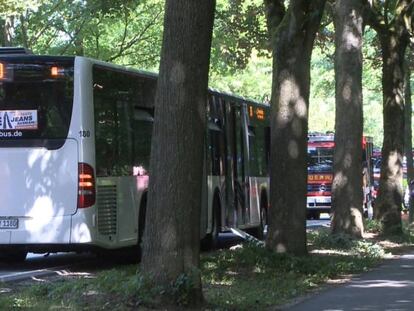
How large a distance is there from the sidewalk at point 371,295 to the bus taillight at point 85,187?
386 centimetres

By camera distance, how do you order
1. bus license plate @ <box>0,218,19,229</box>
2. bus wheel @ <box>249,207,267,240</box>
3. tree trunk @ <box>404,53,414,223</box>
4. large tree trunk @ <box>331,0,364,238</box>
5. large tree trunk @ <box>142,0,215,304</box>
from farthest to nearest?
1. tree trunk @ <box>404,53,414,223</box>
2. bus wheel @ <box>249,207,267,240</box>
3. large tree trunk @ <box>331,0,364,238</box>
4. bus license plate @ <box>0,218,19,229</box>
5. large tree trunk @ <box>142,0,215,304</box>

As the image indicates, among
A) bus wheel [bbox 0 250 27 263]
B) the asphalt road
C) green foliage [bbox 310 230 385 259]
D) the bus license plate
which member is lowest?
the asphalt road

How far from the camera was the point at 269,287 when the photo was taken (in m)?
10.7

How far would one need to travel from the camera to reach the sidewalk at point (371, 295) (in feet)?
30.9

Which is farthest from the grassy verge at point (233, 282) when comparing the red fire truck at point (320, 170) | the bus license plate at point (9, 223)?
the red fire truck at point (320, 170)

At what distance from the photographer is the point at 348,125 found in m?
17.1

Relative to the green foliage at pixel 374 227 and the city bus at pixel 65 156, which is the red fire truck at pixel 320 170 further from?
the city bus at pixel 65 156

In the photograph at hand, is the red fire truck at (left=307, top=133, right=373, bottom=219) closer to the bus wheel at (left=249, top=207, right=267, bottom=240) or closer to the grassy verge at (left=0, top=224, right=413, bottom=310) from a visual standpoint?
the bus wheel at (left=249, top=207, right=267, bottom=240)

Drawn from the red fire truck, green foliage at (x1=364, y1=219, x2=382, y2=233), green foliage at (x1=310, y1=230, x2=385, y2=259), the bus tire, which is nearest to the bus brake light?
green foliage at (x1=310, y1=230, x2=385, y2=259)

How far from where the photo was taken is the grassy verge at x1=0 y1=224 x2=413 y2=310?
8500mm

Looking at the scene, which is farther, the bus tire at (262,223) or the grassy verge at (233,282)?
the bus tire at (262,223)

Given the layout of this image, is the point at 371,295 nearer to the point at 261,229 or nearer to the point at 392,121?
the point at 261,229

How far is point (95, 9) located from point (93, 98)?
9128 mm

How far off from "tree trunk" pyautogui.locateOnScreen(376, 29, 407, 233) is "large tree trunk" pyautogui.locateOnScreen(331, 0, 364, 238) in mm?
3892
